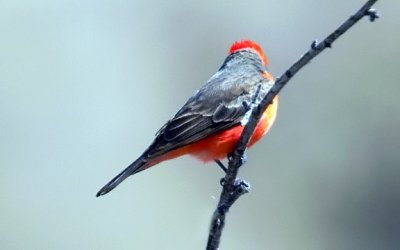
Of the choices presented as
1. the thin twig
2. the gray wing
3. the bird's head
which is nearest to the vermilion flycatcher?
the gray wing

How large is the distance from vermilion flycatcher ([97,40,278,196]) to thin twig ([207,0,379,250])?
3.05 feet

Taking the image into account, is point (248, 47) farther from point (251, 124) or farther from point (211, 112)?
point (251, 124)

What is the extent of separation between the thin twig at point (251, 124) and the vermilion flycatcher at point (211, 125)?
931mm

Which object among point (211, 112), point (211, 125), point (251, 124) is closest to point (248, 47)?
point (211, 112)

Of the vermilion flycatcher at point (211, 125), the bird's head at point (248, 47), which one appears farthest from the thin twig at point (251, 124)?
the bird's head at point (248, 47)

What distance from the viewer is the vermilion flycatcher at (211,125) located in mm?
6262

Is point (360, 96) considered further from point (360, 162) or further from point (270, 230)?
point (270, 230)

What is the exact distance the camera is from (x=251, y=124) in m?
4.70

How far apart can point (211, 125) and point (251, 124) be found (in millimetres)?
1785

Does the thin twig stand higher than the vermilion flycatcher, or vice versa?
the vermilion flycatcher

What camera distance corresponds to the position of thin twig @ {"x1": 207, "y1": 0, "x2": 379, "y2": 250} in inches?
161

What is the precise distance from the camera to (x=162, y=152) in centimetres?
622

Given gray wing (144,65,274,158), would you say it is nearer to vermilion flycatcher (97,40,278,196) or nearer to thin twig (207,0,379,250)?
vermilion flycatcher (97,40,278,196)

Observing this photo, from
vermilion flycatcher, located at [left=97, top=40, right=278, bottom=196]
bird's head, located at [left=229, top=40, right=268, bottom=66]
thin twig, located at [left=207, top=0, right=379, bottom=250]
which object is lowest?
thin twig, located at [left=207, top=0, right=379, bottom=250]
